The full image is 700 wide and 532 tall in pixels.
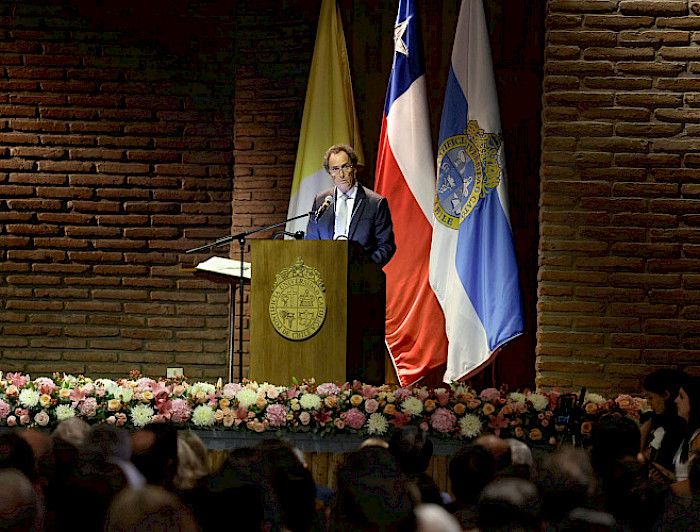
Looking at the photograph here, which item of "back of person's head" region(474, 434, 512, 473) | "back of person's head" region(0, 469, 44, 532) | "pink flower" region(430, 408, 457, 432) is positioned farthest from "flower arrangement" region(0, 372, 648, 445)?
"back of person's head" region(0, 469, 44, 532)

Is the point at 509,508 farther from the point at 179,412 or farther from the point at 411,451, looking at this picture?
the point at 179,412

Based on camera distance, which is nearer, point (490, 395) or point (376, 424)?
point (376, 424)

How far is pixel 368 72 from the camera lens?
6.09 metres

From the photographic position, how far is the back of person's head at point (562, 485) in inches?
71.0

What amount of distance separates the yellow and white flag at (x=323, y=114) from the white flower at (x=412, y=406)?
2194 mm

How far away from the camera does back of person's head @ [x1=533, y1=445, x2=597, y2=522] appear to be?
1.80m

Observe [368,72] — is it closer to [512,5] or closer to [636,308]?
[512,5]

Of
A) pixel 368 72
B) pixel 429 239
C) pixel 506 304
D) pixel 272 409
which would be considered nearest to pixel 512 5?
pixel 368 72

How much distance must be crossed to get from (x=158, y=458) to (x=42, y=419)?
1997mm

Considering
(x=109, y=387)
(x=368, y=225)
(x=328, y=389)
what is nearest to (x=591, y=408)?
(x=328, y=389)

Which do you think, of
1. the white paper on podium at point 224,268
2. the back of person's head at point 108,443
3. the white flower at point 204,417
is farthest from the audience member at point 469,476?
the white paper on podium at point 224,268

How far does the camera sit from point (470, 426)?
379cm

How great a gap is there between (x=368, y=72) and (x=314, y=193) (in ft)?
3.18

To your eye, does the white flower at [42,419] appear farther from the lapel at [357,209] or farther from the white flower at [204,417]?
the lapel at [357,209]
